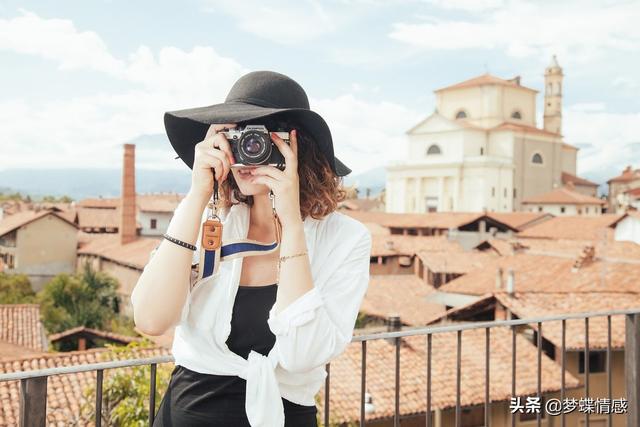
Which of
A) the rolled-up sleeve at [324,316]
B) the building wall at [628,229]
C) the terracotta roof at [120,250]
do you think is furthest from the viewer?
the terracotta roof at [120,250]

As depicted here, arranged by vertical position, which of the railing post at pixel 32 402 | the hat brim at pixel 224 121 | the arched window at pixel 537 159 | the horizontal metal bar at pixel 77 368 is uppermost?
the arched window at pixel 537 159

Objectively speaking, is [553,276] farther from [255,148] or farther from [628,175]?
[628,175]

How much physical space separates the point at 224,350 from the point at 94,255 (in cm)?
3450

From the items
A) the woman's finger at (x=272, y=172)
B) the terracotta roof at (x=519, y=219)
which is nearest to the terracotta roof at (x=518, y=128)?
the terracotta roof at (x=519, y=219)

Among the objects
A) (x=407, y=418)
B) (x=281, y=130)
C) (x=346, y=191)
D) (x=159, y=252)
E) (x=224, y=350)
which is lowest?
(x=407, y=418)

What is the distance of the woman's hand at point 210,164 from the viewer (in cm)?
151

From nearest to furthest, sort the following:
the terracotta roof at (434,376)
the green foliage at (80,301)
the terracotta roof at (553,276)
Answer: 1. the terracotta roof at (434,376)
2. the terracotta roof at (553,276)
3. the green foliage at (80,301)

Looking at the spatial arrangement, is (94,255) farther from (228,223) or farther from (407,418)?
(228,223)

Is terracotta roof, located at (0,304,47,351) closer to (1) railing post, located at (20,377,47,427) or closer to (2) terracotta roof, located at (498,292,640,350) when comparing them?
(2) terracotta roof, located at (498,292,640,350)

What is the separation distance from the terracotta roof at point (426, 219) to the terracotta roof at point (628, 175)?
34685mm

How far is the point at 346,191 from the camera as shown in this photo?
183cm

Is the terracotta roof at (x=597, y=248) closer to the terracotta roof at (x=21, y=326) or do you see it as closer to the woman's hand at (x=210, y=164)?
the terracotta roof at (x=21, y=326)

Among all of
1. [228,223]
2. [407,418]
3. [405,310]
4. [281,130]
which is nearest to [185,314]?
[228,223]

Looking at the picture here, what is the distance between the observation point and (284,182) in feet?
4.87
